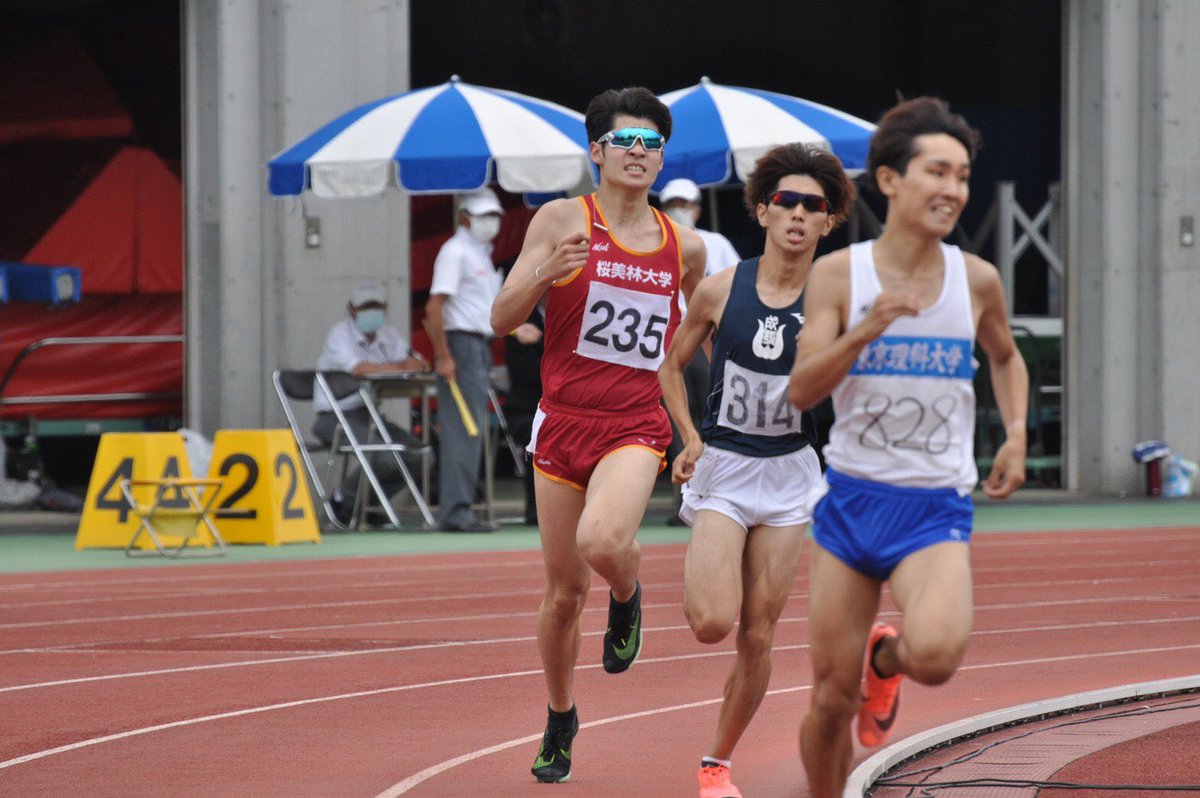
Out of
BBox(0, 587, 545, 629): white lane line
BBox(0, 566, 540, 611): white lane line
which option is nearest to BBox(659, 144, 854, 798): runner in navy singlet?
BBox(0, 587, 545, 629): white lane line

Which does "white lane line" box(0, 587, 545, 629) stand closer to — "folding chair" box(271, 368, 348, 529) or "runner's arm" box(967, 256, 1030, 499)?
"folding chair" box(271, 368, 348, 529)

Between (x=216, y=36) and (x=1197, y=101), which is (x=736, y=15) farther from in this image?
(x=216, y=36)

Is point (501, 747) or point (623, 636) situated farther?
point (501, 747)

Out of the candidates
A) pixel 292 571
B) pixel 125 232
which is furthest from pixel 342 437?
pixel 125 232

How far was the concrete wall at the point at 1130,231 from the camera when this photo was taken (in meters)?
19.6

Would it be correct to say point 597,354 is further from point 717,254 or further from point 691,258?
point 717,254

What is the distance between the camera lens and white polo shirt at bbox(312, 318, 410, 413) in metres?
16.3

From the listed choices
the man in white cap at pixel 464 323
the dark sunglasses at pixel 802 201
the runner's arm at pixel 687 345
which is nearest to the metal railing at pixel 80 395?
the man in white cap at pixel 464 323

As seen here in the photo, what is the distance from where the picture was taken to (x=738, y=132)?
1526 centimetres

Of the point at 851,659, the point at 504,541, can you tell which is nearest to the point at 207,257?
the point at 504,541

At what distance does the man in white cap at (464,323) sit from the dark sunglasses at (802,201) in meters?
8.42

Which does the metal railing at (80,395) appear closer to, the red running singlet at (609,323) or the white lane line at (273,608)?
the white lane line at (273,608)

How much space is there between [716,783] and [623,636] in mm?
998

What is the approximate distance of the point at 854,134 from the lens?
15352 mm
